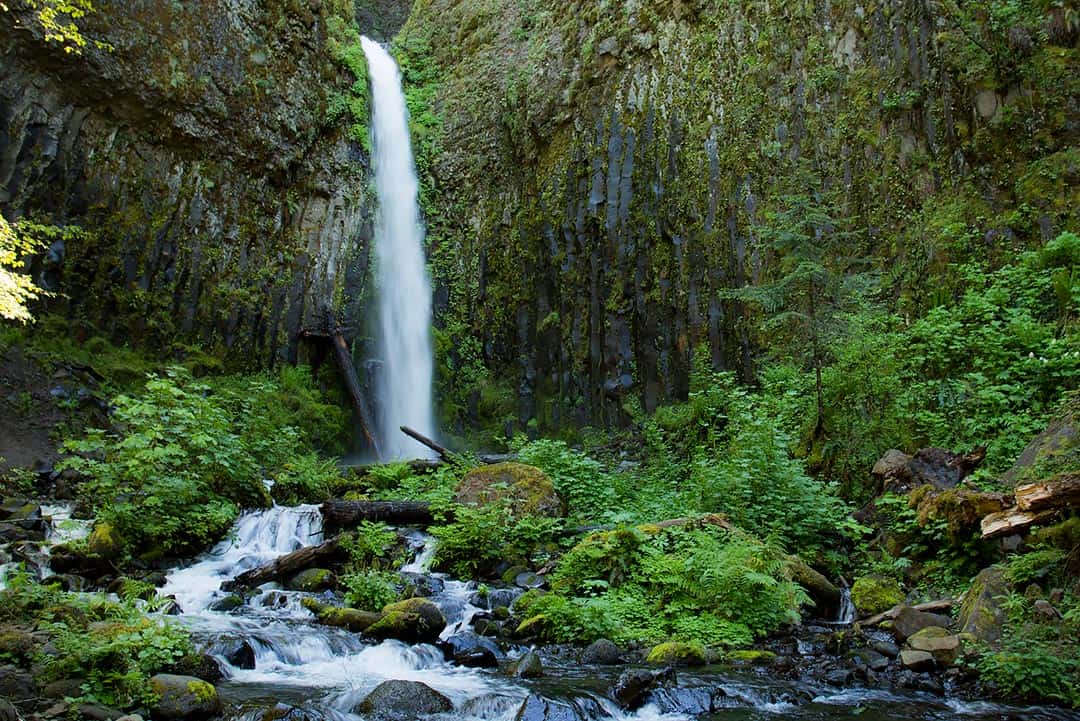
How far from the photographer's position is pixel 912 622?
19.2 ft

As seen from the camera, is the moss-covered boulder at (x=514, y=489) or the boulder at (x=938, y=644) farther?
the moss-covered boulder at (x=514, y=489)

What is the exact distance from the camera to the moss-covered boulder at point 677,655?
5758mm

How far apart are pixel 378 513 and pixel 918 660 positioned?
6900 millimetres

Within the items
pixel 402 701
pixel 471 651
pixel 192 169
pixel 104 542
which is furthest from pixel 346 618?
pixel 192 169

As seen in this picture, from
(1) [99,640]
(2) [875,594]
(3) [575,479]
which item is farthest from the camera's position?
(3) [575,479]

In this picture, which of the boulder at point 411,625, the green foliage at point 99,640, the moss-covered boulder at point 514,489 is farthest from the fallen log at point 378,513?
the green foliage at point 99,640

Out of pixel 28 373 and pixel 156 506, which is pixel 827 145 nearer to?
pixel 156 506

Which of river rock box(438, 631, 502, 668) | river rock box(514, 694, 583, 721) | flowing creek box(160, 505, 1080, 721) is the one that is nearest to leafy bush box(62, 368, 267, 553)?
flowing creek box(160, 505, 1080, 721)

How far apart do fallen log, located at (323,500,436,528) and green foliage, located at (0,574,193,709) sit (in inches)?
152

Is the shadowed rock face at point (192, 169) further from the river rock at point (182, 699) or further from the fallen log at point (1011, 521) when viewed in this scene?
the fallen log at point (1011, 521)

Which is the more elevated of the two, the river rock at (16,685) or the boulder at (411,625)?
the river rock at (16,685)

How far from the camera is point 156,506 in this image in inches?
332

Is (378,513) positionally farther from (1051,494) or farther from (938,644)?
(1051,494)

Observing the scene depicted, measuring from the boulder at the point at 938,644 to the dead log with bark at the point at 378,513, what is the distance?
6.08 meters
